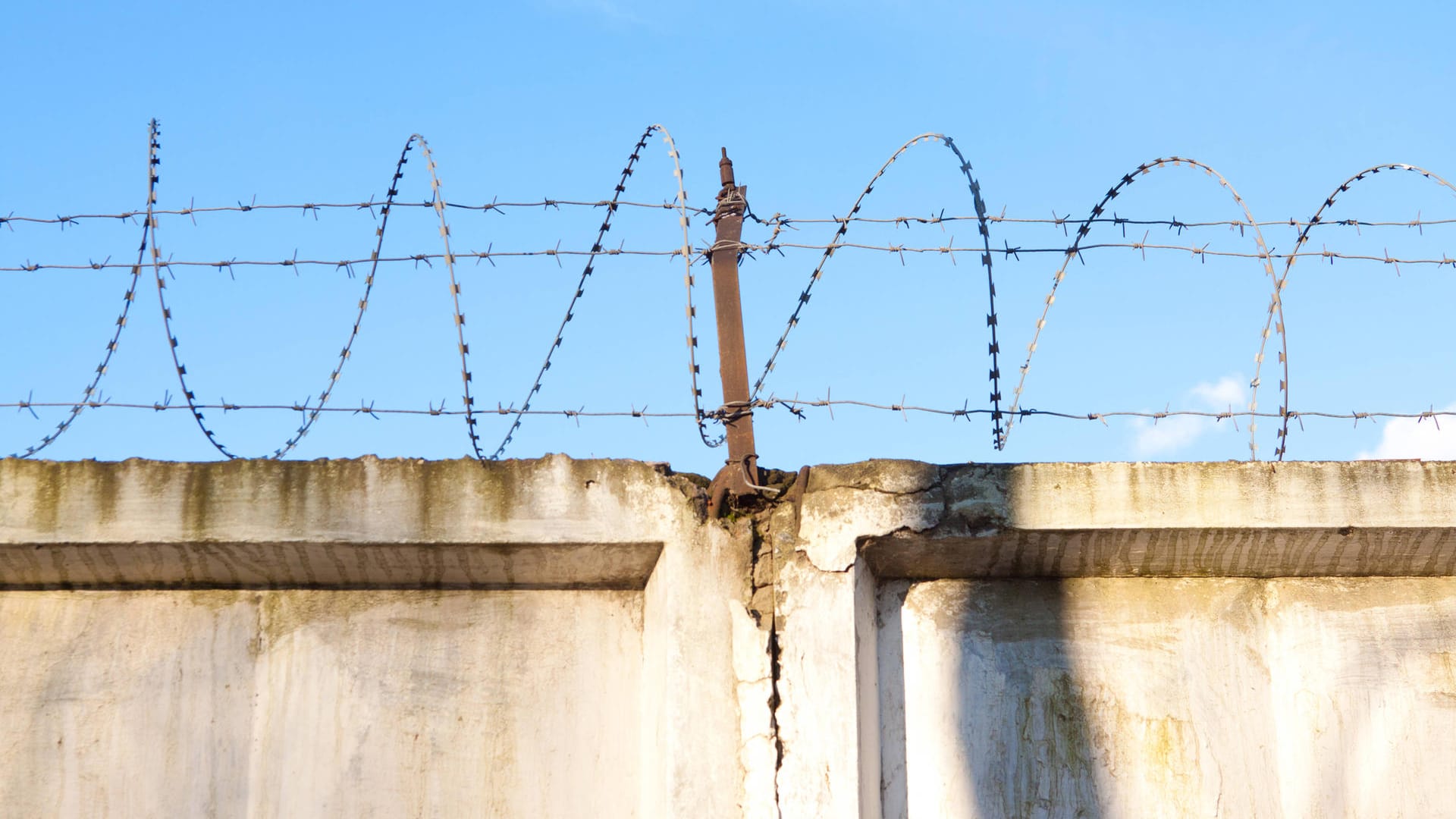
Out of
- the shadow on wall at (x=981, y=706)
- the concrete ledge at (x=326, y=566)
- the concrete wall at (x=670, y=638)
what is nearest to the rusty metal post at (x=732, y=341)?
the concrete wall at (x=670, y=638)

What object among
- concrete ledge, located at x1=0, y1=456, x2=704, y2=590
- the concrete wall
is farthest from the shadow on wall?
concrete ledge, located at x1=0, y1=456, x2=704, y2=590

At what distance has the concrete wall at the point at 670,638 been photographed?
4246 mm

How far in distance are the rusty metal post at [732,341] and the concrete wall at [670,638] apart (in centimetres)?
16

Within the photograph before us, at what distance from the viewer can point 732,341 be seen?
4.39m

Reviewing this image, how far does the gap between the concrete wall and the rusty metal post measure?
159mm

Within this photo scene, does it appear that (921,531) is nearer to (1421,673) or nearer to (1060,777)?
(1060,777)

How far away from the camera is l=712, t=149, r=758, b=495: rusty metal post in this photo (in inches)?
170

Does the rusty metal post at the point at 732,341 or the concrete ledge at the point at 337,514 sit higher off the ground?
the rusty metal post at the point at 732,341

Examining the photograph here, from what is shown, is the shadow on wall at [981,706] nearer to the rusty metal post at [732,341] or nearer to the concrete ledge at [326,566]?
the rusty metal post at [732,341]

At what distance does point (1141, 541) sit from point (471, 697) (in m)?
2.20

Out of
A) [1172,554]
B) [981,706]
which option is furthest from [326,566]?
[1172,554]

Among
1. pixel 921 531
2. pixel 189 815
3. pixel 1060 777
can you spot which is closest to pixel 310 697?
pixel 189 815

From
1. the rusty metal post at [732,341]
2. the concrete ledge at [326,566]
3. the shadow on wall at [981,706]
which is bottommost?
the shadow on wall at [981,706]

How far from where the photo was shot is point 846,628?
419 centimetres
